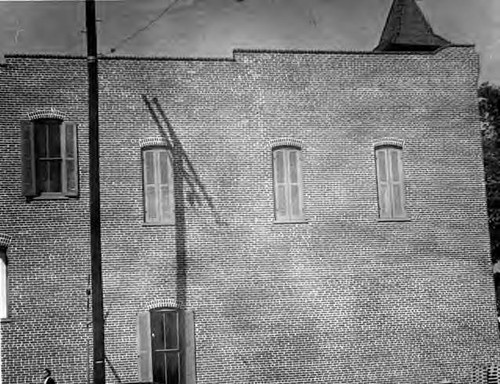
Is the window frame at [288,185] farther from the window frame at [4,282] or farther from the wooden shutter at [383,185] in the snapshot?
the window frame at [4,282]

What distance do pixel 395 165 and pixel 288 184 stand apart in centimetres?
291

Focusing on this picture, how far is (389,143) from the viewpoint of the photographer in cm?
2166

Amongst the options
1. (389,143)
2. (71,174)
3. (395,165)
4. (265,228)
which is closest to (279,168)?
(265,228)

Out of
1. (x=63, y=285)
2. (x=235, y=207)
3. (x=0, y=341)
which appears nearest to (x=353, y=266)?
(x=235, y=207)

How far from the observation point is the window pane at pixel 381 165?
71.1 ft

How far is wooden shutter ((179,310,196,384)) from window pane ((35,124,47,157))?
16.7ft

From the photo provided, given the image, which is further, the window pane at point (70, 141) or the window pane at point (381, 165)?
the window pane at point (381, 165)

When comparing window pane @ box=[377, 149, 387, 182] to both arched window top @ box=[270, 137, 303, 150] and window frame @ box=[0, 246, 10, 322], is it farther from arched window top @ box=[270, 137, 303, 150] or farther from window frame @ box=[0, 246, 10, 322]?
window frame @ box=[0, 246, 10, 322]

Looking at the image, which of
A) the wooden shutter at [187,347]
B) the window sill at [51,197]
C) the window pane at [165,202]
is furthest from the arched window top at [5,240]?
the wooden shutter at [187,347]

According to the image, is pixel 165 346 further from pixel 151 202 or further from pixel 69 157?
pixel 69 157

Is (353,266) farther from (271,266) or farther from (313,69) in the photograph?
(313,69)

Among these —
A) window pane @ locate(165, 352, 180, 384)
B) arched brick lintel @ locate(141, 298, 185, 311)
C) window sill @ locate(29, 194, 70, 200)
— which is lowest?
window pane @ locate(165, 352, 180, 384)

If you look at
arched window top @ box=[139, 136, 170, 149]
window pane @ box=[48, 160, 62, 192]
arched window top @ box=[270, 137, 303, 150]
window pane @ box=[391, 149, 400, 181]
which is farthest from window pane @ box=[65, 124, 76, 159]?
window pane @ box=[391, 149, 400, 181]

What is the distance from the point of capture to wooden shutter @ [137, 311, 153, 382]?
64.4 feet
